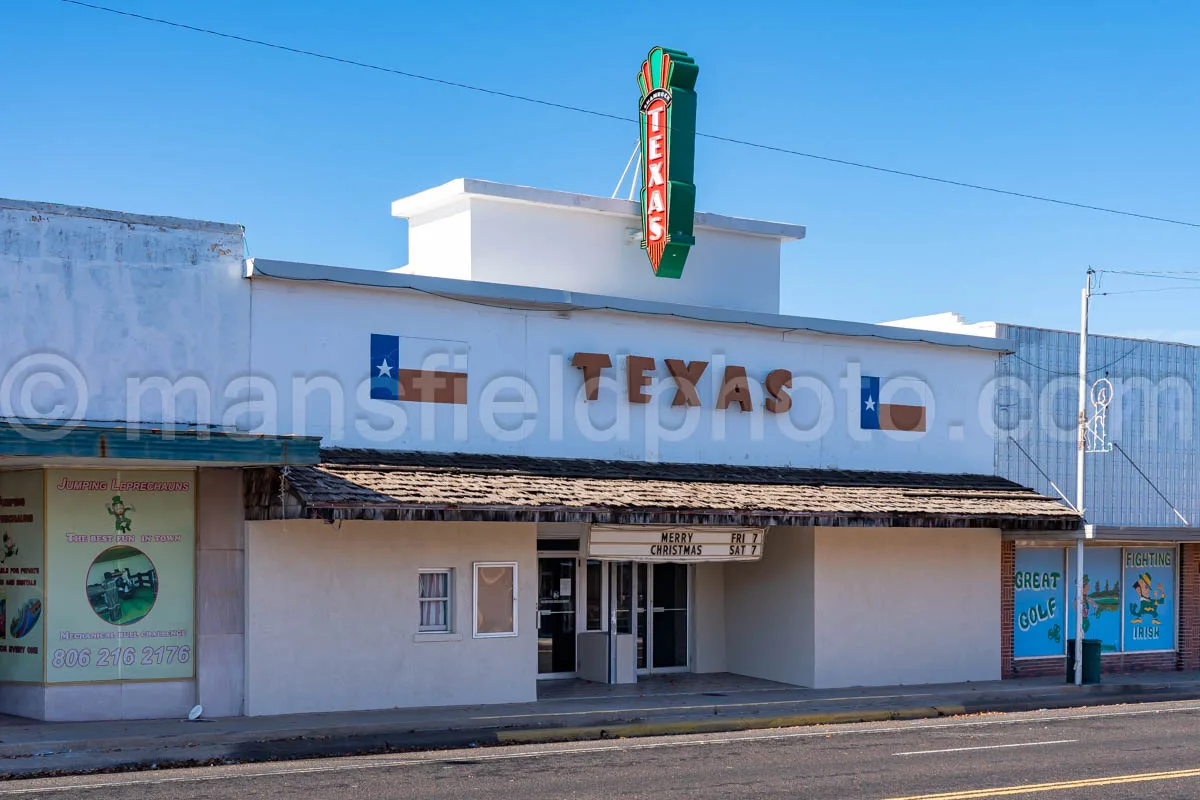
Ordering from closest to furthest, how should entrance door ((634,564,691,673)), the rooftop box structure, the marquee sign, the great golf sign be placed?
the marquee sign
the rooftop box structure
the great golf sign
entrance door ((634,564,691,673))

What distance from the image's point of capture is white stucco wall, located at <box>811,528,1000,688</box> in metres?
22.6

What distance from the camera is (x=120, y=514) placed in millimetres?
17234

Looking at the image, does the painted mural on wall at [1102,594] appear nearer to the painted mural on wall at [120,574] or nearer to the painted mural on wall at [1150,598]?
the painted mural on wall at [1150,598]

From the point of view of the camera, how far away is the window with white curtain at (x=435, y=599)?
19047 millimetres

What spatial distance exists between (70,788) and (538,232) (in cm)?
1200

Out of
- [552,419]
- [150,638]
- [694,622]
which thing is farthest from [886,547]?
[150,638]

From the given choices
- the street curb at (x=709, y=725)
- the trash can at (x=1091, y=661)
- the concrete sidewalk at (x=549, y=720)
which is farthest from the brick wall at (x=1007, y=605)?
the street curb at (x=709, y=725)

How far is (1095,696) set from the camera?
23.2 m

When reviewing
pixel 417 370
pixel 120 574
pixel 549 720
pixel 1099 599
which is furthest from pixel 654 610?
pixel 120 574

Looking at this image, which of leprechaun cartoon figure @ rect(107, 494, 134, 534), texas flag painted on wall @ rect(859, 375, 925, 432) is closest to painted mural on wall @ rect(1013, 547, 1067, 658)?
texas flag painted on wall @ rect(859, 375, 925, 432)

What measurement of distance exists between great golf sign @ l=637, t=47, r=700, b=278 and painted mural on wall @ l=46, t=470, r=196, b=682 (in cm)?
852

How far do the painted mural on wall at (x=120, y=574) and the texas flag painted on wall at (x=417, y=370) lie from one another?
3.02 m

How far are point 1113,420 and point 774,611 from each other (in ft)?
30.9

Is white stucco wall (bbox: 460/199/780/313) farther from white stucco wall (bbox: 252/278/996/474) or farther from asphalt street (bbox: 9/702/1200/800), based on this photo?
asphalt street (bbox: 9/702/1200/800)
